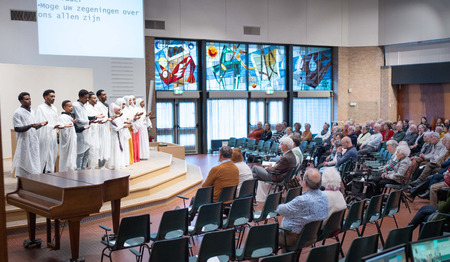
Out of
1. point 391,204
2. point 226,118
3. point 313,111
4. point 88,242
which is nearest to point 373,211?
point 391,204

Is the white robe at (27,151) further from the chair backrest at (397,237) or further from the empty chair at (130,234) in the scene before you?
the chair backrest at (397,237)

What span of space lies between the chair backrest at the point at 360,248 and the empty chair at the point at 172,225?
6.51 feet

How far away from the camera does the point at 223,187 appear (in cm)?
630

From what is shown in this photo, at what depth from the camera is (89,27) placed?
37.5 feet

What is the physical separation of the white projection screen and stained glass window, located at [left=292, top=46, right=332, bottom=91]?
26.7 ft

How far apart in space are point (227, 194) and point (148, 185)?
256 centimetres

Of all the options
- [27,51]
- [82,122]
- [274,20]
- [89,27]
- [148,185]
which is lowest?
[148,185]

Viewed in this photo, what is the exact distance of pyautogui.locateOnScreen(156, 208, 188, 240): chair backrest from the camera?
4785mm

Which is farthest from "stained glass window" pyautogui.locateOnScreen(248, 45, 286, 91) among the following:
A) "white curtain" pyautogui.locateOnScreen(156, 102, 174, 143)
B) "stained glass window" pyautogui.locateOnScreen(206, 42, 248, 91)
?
"white curtain" pyautogui.locateOnScreen(156, 102, 174, 143)

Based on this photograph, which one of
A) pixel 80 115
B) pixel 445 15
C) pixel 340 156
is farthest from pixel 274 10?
pixel 80 115

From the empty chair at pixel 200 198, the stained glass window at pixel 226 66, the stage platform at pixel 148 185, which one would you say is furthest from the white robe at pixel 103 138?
the stained glass window at pixel 226 66

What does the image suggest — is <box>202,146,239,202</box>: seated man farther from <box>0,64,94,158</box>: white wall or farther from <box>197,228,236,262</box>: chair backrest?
<box>0,64,94,158</box>: white wall

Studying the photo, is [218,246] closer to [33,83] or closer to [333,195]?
[333,195]

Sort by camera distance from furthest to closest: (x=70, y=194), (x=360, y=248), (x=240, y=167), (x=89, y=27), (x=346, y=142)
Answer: (x=89, y=27), (x=346, y=142), (x=240, y=167), (x=70, y=194), (x=360, y=248)
